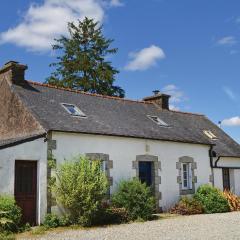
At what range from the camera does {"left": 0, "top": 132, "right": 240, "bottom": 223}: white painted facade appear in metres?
13.3

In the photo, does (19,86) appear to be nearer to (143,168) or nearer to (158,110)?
(143,168)

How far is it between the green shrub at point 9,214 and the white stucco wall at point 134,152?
247 cm

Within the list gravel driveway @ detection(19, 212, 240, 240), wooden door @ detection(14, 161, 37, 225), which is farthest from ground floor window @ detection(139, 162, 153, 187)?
wooden door @ detection(14, 161, 37, 225)

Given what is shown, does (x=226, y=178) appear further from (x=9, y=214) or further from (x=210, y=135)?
(x=9, y=214)

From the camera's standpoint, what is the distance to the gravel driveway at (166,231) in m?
11.4

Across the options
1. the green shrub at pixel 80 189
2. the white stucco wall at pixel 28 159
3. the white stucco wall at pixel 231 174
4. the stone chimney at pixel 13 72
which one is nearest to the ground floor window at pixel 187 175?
the white stucco wall at pixel 231 174

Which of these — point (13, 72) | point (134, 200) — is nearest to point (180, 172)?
point (134, 200)

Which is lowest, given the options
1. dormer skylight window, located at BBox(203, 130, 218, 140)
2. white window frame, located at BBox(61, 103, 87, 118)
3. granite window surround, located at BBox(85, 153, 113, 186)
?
granite window surround, located at BBox(85, 153, 113, 186)

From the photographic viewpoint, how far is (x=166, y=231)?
12.4 meters

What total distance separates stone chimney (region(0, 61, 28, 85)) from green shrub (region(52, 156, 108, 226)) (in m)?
4.81

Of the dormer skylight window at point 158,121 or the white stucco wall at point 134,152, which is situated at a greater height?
the dormer skylight window at point 158,121

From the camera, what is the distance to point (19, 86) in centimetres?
1681

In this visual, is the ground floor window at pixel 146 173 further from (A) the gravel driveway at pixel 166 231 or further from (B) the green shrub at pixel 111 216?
(B) the green shrub at pixel 111 216

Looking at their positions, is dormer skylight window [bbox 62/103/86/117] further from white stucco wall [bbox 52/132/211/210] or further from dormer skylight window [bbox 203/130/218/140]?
dormer skylight window [bbox 203/130/218/140]
